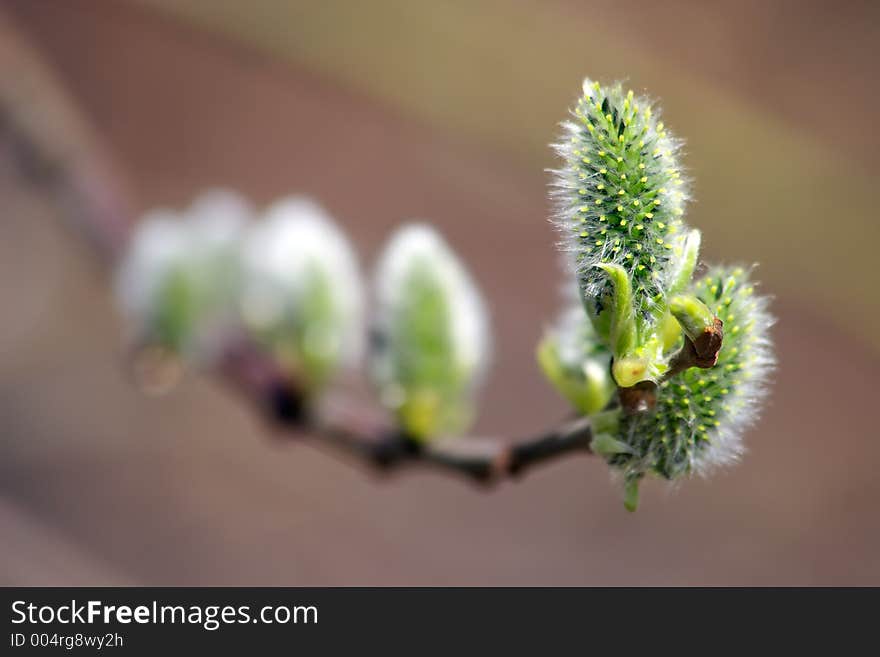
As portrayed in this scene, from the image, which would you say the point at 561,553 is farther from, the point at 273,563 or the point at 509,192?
the point at 509,192

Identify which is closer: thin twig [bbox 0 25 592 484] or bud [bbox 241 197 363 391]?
thin twig [bbox 0 25 592 484]

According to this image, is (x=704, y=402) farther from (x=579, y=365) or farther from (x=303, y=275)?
(x=303, y=275)

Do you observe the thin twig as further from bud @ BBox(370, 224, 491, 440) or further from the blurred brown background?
the blurred brown background

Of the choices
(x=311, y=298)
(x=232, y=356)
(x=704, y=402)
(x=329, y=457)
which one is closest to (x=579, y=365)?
(x=704, y=402)

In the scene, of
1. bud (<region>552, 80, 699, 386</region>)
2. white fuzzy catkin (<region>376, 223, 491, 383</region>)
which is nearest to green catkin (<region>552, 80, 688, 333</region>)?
bud (<region>552, 80, 699, 386</region>)

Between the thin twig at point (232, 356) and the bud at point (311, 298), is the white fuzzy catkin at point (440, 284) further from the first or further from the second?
the bud at point (311, 298)

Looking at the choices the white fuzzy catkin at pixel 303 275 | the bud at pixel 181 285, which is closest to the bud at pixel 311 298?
the white fuzzy catkin at pixel 303 275
